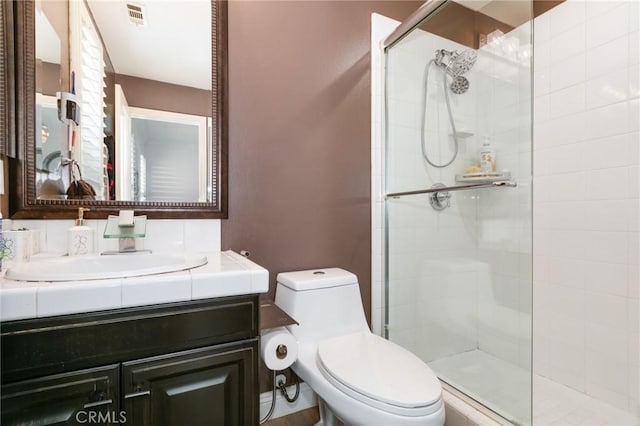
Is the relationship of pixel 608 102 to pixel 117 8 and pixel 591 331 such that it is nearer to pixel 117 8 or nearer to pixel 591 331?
pixel 591 331

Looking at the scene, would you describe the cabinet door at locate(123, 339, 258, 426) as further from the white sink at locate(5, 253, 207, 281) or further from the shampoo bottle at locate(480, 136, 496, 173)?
the shampoo bottle at locate(480, 136, 496, 173)

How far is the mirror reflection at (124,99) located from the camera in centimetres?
112

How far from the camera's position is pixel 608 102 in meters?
1.45

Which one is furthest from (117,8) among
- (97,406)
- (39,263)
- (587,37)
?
(587,37)

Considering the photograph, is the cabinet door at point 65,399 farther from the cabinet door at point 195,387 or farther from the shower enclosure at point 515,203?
A: the shower enclosure at point 515,203

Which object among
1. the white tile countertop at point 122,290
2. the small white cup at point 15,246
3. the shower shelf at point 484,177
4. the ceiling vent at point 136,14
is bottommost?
the white tile countertop at point 122,290

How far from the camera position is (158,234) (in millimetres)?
1257

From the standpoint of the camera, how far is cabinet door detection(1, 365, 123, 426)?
2.17ft

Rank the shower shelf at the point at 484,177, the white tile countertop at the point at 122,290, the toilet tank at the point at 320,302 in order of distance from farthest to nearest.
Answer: the shower shelf at the point at 484,177 < the toilet tank at the point at 320,302 < the white tile countertop at the point at 122,290

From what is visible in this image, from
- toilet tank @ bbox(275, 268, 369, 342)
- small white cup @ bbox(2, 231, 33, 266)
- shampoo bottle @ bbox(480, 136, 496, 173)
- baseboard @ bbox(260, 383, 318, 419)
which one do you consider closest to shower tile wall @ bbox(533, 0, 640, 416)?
shampoo bottle @ bbox(480, 136, 496, 173)

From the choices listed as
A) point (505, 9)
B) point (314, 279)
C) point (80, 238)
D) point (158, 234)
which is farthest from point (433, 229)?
point (80, 238)

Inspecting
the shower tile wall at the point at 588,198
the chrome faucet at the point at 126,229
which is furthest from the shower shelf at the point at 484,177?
the chrome faucet at the point at 126,229

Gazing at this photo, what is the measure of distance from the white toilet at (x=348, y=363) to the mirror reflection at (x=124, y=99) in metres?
0.63

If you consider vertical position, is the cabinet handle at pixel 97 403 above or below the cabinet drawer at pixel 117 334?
below
